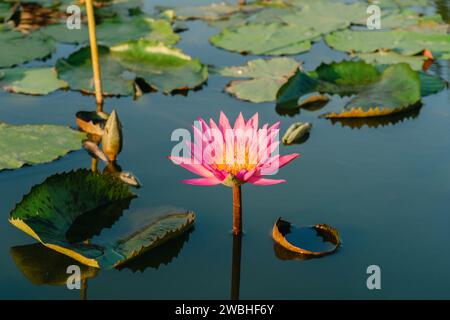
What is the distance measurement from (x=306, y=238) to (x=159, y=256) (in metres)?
0.65

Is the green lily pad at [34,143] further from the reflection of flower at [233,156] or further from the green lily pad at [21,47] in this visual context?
the green lily pad at [21,47]

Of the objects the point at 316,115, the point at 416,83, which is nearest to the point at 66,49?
the point at 316,115

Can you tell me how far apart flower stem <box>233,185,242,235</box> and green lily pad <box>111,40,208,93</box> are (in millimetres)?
1939

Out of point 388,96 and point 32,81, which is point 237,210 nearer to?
point 388,96

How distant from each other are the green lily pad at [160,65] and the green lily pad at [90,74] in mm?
71

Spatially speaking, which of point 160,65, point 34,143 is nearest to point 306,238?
point 34,143

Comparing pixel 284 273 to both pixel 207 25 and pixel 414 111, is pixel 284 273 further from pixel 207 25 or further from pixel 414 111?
pixel 207 25

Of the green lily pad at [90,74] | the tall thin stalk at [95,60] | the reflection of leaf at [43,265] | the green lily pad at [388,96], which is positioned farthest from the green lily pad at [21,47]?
the reflection of leaf at [43,265]

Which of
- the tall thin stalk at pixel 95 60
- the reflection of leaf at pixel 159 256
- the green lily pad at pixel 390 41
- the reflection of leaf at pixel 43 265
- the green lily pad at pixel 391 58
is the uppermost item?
the tall thin stalk at pixel 95 60

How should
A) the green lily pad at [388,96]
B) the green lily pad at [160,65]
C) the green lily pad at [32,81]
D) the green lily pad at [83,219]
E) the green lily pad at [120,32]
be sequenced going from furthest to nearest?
1. the green lily pad at [120,32]
2. the green lily pad at [160,65]
3. the green lily pad at [32,81]
4. the green lily pad at [388,96]
5. the green lily pad at [83,219]

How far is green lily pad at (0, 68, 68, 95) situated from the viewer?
4.67 meters

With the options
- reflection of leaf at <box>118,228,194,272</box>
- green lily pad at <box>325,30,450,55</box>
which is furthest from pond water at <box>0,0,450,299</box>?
green lily pad at <box>325,30,450,55</box>

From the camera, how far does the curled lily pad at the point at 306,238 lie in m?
2.98

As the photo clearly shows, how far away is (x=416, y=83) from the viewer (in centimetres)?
455
